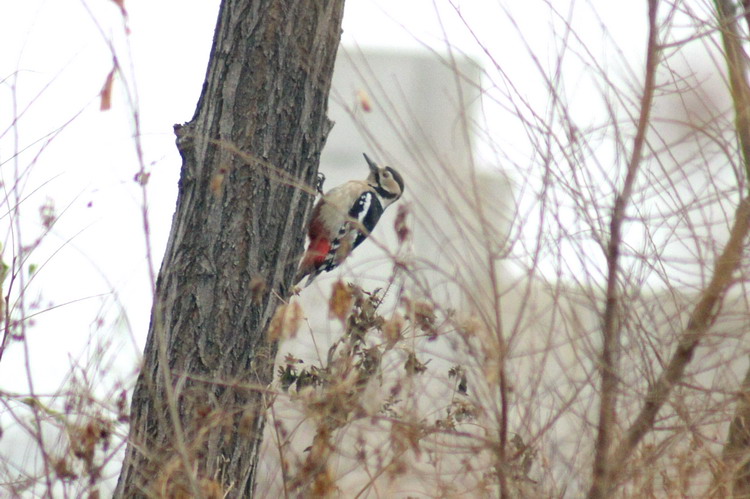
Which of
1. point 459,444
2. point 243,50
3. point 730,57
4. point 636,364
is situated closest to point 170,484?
point 459,444

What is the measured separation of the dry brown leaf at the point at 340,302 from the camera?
2.76 meters

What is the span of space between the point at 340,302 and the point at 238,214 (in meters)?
0.85

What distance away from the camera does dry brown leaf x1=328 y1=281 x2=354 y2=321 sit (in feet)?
9.04

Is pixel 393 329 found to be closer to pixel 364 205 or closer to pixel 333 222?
pixel 333 222

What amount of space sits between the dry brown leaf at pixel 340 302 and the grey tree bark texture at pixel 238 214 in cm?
49

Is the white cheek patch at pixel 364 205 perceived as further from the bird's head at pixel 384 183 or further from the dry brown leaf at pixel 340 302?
the dry brown leaf at pixel 340 302

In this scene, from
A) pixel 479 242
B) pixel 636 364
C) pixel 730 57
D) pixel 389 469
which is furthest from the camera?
pixel 730 57

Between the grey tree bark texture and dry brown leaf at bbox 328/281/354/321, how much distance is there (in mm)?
490

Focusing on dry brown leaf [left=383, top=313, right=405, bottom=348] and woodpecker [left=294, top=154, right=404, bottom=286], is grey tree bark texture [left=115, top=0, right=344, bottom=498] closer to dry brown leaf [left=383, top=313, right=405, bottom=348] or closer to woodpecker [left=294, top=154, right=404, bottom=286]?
dry brown leaf [left=383, top=313, right=405, bottom=348]

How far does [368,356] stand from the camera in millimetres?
2771

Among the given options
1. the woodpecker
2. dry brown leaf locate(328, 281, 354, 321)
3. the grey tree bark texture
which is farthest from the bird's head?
dry brown leaf locate(328, 281, 354, 321)

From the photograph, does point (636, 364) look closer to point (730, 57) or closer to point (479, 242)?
point (479, 242)

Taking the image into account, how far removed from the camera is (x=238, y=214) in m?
3.43

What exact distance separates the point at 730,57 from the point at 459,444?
1.57m
